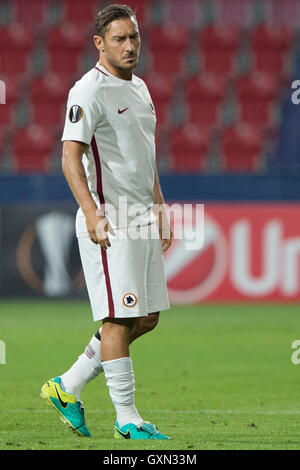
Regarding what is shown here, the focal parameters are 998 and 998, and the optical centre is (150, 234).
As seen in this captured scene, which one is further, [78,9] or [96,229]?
[78,9]

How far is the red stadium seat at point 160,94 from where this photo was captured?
1636 centimetres

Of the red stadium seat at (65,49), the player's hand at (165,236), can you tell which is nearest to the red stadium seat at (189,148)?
the red stadium seat at (65,49)

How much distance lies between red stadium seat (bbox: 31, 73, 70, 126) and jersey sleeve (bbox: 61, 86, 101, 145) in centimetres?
1187

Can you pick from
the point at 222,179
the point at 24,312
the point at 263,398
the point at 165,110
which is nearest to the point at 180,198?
the point at 222,179

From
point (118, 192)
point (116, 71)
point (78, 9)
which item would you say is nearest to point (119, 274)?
point (118, 192)

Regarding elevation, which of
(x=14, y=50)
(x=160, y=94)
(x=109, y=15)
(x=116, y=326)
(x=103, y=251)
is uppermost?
(x=14, y=50)

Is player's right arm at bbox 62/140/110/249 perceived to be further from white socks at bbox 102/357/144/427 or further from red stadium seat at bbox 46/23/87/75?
red stadium seat at bbox 46/23/87/75

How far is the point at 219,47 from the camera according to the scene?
1739 cm

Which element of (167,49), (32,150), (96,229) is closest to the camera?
(96,229)

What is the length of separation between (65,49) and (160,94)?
6.28ft

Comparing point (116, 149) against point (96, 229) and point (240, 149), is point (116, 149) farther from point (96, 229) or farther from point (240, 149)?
point (240, 149)

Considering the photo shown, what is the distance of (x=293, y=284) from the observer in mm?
12562

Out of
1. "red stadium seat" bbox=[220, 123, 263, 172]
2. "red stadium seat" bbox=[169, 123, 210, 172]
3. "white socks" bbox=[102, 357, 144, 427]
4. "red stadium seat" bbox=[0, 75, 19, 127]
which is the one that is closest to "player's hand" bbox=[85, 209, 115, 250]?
"white socks" bbox=[102, 357, 144, 427]

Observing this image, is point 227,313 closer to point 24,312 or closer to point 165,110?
point 24,312
